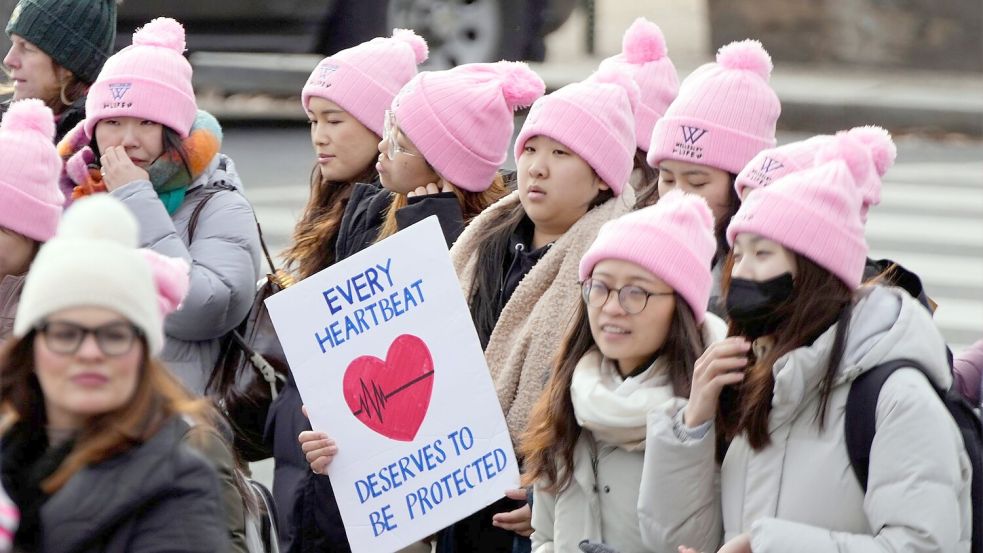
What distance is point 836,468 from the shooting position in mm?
3701

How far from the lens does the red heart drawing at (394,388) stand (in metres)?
4.81

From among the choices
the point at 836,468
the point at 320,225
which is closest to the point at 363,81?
the point at 320,225

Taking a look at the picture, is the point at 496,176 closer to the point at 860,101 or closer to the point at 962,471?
the point at 962,471

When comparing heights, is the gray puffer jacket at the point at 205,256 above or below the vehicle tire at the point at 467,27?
below

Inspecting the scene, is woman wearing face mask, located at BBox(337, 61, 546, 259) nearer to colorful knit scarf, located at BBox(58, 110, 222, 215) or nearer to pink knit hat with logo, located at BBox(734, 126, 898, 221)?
colorful knit scarf, located at BBox(58, 110, 222, 215)

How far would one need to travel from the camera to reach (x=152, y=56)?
5.61m

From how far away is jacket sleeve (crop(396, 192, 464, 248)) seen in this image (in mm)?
5223

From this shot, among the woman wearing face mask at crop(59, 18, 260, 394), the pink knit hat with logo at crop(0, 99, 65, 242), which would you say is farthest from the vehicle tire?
the pink knit hat with logo at crop(0, 99, 65, 242)

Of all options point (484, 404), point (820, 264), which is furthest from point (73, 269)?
point (484, 404)

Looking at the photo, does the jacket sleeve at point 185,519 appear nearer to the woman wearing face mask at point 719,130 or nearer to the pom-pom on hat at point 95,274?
the pom-pom on hat at point 95,274

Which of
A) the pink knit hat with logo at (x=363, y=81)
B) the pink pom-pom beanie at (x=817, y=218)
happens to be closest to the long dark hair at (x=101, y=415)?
the pink pom-pom beanie at (x=817, y=218)

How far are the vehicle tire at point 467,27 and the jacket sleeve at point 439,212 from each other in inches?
326

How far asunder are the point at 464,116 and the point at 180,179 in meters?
0.86

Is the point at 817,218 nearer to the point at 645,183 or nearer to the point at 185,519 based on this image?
the point at 185,519
